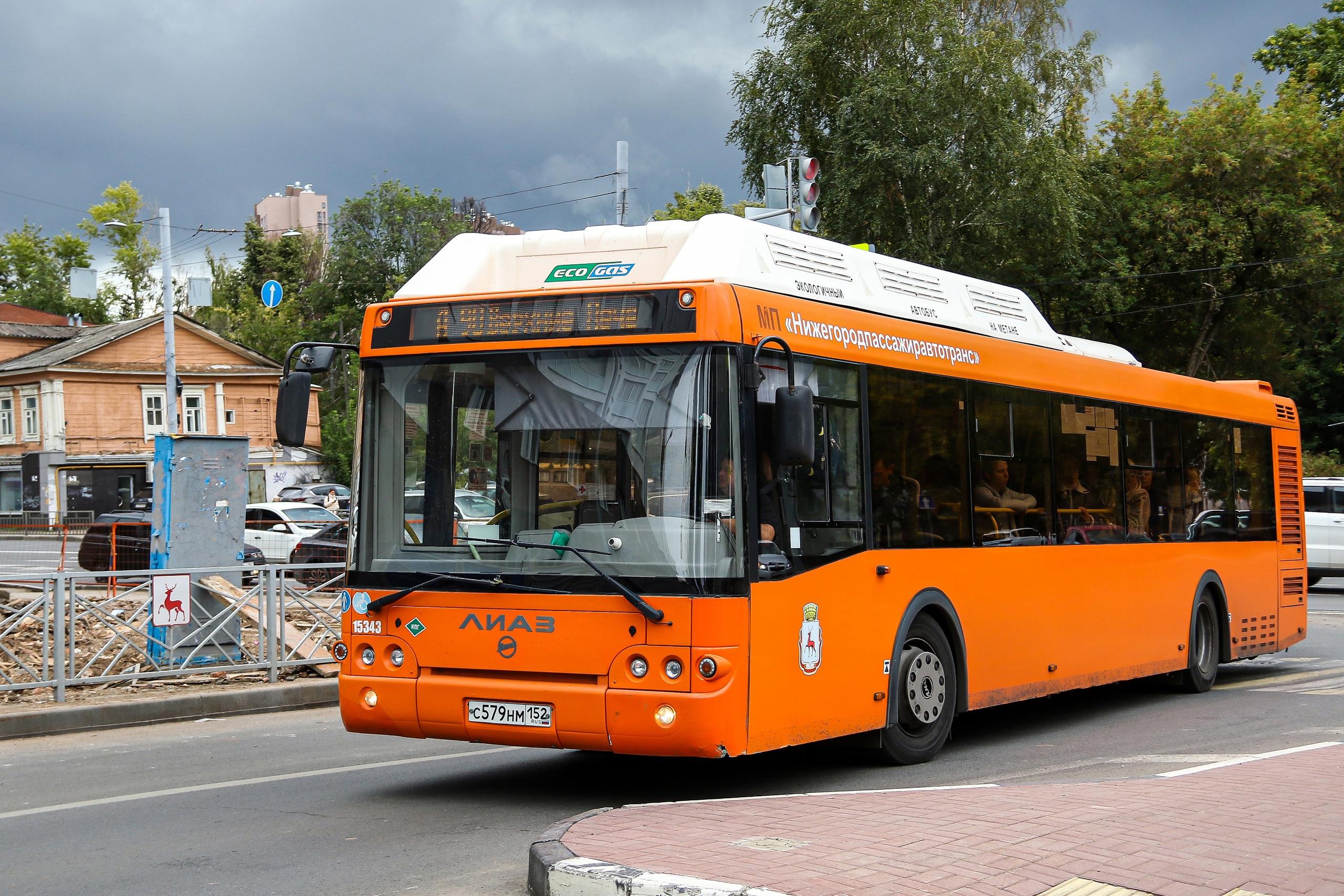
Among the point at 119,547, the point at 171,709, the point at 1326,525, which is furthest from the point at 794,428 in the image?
the point at 1326,525

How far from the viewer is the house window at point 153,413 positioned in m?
64.1

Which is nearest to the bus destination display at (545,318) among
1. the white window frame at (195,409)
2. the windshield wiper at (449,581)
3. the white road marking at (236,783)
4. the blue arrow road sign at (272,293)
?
the windshield wiper at (449,581)

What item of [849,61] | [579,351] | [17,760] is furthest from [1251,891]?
[849,61]

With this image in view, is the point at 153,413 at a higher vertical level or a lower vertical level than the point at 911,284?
higher

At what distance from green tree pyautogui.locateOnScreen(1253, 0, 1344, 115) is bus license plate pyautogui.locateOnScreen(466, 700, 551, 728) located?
1764 inches

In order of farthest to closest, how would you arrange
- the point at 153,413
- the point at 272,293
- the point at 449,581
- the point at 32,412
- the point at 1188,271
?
the point at 153,413 < the point at 32,412 < the point at 1188,271 < the point at 272,293 < the point at 449,581

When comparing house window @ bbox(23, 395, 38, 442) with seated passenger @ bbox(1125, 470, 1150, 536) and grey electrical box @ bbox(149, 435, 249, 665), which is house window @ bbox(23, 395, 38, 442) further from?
seated passenger @ bbox(1125, 470, 1150, 536)

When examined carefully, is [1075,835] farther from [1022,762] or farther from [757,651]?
[1022,762]

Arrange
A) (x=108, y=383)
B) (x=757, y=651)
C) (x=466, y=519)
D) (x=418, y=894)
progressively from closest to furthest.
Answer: (x=418, y=894) < (x=757, y=651) < (x=466, y=519) < (x=108, y=383)

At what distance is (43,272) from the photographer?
8312cm

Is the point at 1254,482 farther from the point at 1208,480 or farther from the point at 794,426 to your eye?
the point at 794,426

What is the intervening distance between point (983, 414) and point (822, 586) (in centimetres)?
254

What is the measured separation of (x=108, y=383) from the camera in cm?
6281

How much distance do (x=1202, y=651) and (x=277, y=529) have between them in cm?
2365
